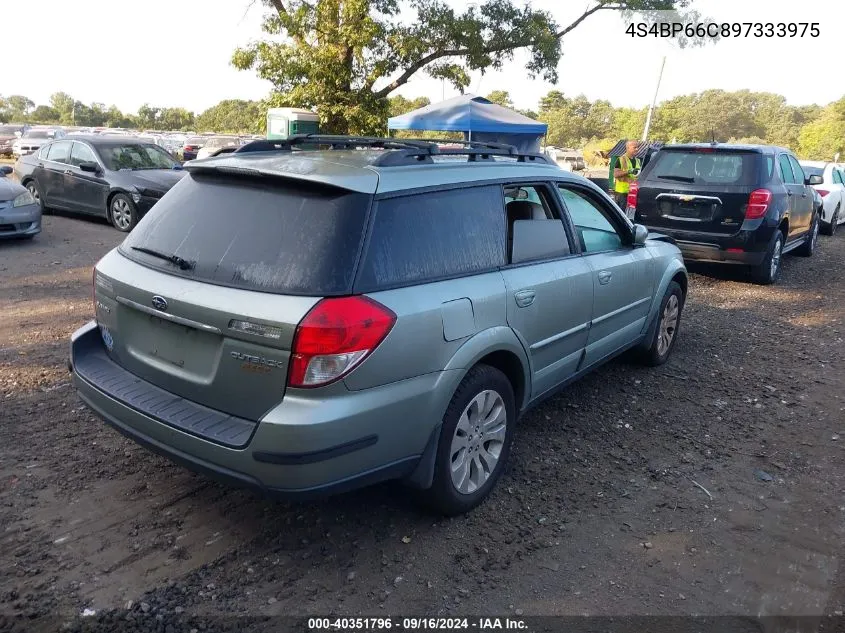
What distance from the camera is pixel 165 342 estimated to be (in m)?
2.88

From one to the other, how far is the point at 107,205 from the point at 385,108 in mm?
7731

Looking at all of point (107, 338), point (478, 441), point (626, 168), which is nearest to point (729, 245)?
point (626, 168)

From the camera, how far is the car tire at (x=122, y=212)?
10.7m

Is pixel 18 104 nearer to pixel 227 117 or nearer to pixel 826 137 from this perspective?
pixel 227 117

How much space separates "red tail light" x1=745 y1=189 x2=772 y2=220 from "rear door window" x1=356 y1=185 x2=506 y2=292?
5.89m

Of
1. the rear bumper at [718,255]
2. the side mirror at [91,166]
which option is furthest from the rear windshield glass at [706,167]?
the side mirror at [91,166]

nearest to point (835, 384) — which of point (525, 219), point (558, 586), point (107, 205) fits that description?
point (525, 219)

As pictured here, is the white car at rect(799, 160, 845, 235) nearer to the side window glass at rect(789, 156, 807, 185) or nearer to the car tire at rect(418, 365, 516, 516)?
the side window glass at rect(789, 156, 807, 185)

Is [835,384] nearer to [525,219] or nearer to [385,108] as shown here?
[525,219]

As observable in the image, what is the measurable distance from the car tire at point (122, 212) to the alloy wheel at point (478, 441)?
9004 mm

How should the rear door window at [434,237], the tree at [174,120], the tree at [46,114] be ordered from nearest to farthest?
the rear door window at [434,237] < the tree at [46,114] < the tree at [174,120]

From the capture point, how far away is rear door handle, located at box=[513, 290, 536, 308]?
3362 mm

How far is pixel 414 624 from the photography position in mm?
2590

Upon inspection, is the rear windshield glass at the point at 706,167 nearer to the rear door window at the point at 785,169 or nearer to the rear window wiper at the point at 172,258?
the rear door window at the point at 785,169
